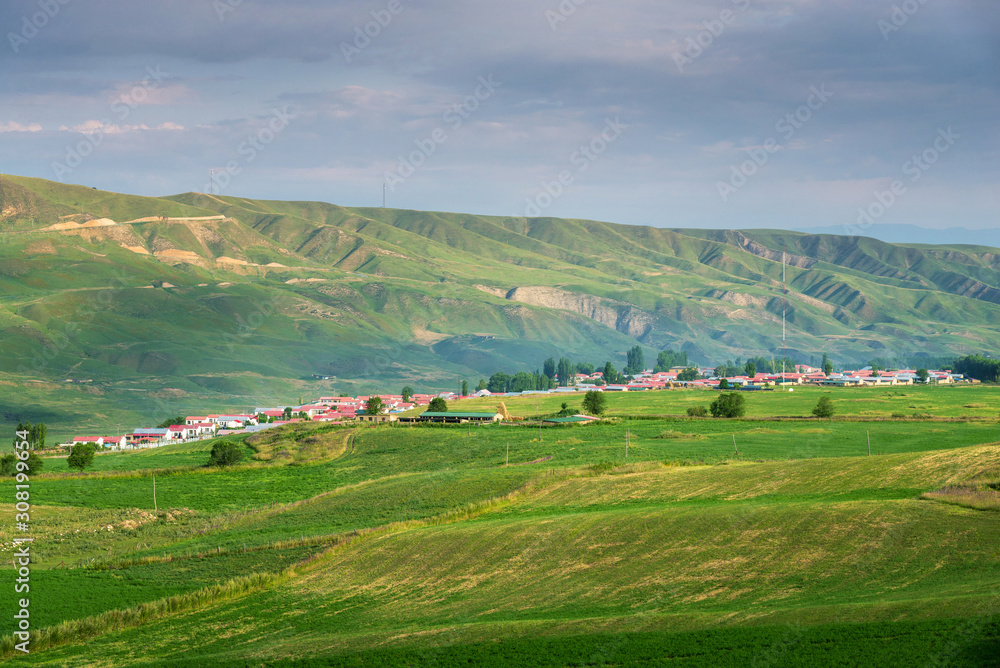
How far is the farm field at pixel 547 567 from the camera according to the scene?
998 inches

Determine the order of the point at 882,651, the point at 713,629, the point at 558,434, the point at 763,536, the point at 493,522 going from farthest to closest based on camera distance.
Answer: the point at 558,434 < the point at 493,522 < the point at 763,536 < the point at 713,629 < the point at 882,651

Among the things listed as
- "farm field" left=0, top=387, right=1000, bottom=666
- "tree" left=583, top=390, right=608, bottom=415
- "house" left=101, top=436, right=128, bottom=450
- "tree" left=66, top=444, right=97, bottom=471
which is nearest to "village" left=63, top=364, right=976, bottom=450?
"house" left=101, top=436, right=128, bottom=450

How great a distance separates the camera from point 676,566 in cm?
3284

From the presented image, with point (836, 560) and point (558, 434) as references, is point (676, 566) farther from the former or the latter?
point (558, 434)

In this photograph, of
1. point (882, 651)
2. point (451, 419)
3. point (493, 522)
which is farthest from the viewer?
point (451, 419)

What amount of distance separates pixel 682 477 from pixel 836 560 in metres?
20.9

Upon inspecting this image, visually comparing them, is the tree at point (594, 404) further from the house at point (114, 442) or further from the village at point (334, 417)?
the house at point (114, 442)

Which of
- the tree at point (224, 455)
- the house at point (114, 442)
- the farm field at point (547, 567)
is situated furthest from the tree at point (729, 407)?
the house at point (114, 442)

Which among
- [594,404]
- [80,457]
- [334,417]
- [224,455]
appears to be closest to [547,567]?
[224,455]

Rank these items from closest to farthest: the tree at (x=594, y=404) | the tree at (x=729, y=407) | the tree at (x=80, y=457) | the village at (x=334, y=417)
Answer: the tree at (x=80, y=457)
the tree at (x=729, y=407)
the village at (x=334, y=417)
the tree at (x=594, y=404)

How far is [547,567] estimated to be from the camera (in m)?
34.6

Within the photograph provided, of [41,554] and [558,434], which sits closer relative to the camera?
[41,554]

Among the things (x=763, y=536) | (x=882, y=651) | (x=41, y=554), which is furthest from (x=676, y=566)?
(x=41, y=554)

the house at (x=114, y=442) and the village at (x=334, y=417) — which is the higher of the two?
the village at (x=334, y=417)
